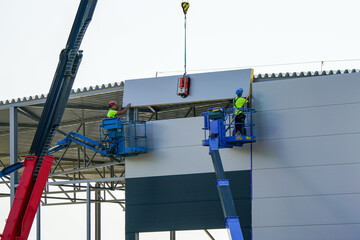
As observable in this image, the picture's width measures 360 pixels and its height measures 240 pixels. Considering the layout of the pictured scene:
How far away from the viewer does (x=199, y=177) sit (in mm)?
23875

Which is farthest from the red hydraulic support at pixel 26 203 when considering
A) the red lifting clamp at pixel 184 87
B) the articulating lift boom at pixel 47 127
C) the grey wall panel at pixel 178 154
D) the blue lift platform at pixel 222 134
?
the blue lift platform at pixel 222 134

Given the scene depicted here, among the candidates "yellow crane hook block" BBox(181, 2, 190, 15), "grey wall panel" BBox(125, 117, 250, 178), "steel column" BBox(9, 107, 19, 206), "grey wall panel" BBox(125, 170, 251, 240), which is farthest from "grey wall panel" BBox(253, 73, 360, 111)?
"steel column" BBox(9, 107, 19, 206)

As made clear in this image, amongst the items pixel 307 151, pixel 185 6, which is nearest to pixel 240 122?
pixel 307 151

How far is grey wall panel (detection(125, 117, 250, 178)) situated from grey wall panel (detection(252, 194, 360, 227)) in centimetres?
171

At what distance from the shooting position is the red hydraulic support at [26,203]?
2203 cm

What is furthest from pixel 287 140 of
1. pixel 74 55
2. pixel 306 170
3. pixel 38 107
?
pixel 38 107

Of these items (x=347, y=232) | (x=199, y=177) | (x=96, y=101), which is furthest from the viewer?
(x=96, y=101)

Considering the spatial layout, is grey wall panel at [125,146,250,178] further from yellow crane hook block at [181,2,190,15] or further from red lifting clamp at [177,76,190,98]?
yellow crane hook block at [181,2,190,15]

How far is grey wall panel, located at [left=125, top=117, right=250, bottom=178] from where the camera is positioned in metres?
23.5

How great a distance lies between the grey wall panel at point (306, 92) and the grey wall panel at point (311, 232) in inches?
165

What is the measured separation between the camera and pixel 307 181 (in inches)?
885

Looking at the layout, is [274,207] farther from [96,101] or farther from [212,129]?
[96,101]

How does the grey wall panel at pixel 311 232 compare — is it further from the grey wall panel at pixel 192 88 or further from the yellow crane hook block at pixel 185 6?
the yellow crane hook block at pixel 185 6

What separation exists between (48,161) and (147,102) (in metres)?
4.44
